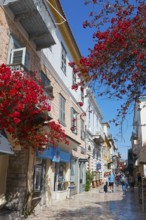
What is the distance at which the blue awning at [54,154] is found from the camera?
1124 cm

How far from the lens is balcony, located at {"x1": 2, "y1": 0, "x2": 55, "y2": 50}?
363 inches

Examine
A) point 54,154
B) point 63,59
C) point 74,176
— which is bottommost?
point 74,176

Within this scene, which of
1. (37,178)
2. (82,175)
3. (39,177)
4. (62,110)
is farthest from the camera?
(82,175)

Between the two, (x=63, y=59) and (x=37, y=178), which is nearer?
(x=37, y=178)

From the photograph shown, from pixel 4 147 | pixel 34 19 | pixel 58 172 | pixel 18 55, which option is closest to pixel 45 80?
pixel 18 55

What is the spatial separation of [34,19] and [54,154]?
21.9 ft

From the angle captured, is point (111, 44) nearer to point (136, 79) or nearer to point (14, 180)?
point (136, 79)

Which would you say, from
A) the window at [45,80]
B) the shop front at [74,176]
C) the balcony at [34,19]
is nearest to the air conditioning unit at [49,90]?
the window at [45,80]

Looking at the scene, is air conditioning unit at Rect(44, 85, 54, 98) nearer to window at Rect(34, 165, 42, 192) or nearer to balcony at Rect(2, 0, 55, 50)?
balcony at Rect(2, 0, 55, 50)

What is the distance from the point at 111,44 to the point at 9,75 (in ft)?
9.25

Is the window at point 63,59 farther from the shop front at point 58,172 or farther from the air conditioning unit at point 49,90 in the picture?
the shop front at point 58,172

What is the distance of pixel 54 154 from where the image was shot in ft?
41.4

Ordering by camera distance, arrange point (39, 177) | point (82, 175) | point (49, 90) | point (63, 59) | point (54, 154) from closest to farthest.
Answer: point (49, 90) → point (39, 177) → point (54, 154) → point (63, 59) → point (82, 175)

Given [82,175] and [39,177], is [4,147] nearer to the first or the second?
[39,177]
